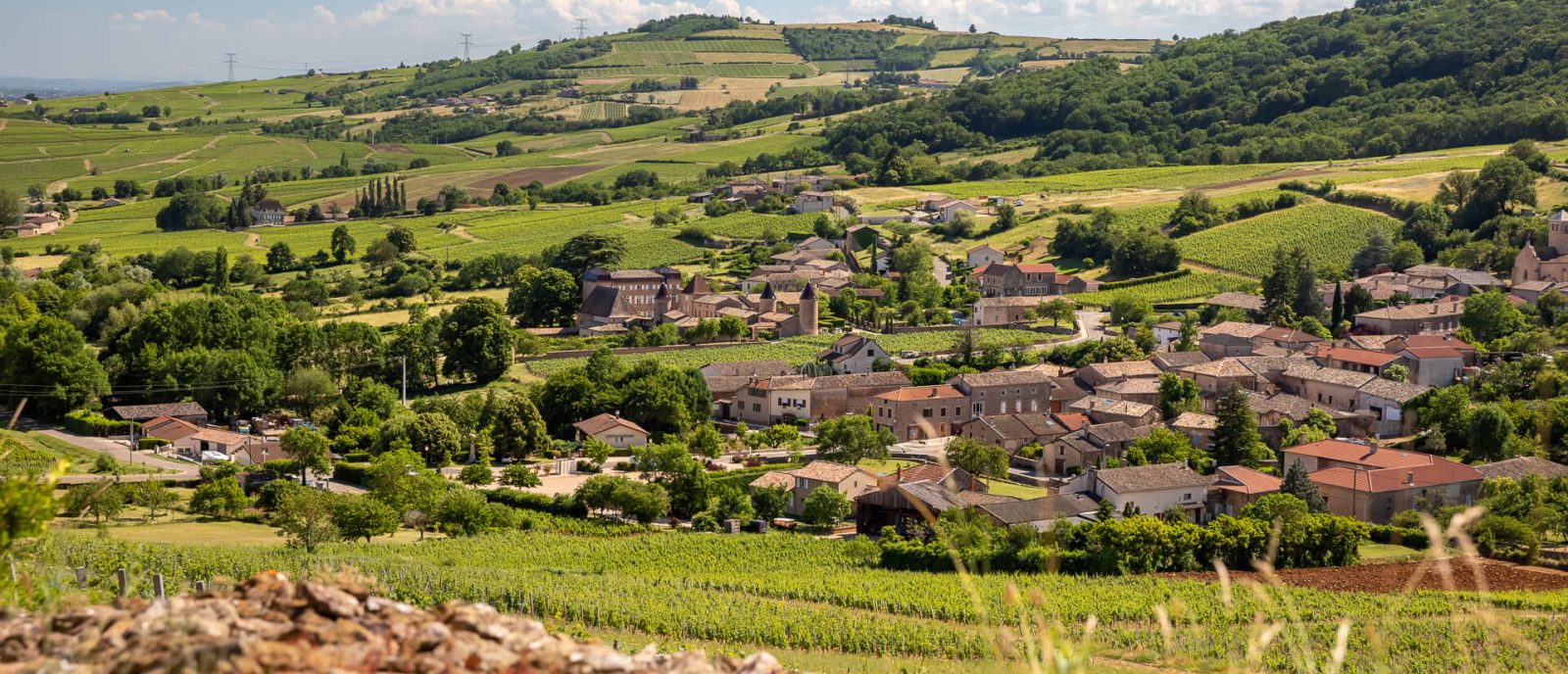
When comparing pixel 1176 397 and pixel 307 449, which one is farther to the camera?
pixel 1176 397

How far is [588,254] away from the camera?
70.9m

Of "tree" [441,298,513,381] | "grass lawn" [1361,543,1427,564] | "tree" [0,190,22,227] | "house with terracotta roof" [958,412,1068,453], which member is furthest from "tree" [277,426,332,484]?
"tree" [0,190,22,227]

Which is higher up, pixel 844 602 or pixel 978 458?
pixel 844 602

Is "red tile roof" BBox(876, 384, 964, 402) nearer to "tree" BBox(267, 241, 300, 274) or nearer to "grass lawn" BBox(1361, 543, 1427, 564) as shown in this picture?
"grass lawn" BBox(1361, 543, 1427, 564)

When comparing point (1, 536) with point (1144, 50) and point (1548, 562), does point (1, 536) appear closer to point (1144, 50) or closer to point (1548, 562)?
point (1548, 562)

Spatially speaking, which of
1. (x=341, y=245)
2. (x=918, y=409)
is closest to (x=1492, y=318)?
(x=918, y=409)

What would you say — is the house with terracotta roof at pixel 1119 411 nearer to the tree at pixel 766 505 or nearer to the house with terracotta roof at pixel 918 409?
the house with terracotta roof at pixel 918 409

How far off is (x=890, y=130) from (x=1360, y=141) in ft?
122

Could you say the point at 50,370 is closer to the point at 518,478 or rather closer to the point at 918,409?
the point at 518,478

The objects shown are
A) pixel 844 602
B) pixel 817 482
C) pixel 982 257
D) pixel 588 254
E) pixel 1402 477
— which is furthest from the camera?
pixel 982 257

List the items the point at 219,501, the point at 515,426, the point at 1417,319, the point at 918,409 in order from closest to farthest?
the point at 219,501
the point at 515,426
the point at 918,409
the point at 1417,319

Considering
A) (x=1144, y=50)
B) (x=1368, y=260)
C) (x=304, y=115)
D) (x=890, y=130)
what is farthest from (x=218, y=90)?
(x=1368, y=260)

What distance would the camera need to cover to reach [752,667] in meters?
7.84

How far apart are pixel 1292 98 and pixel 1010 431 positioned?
79089mm
